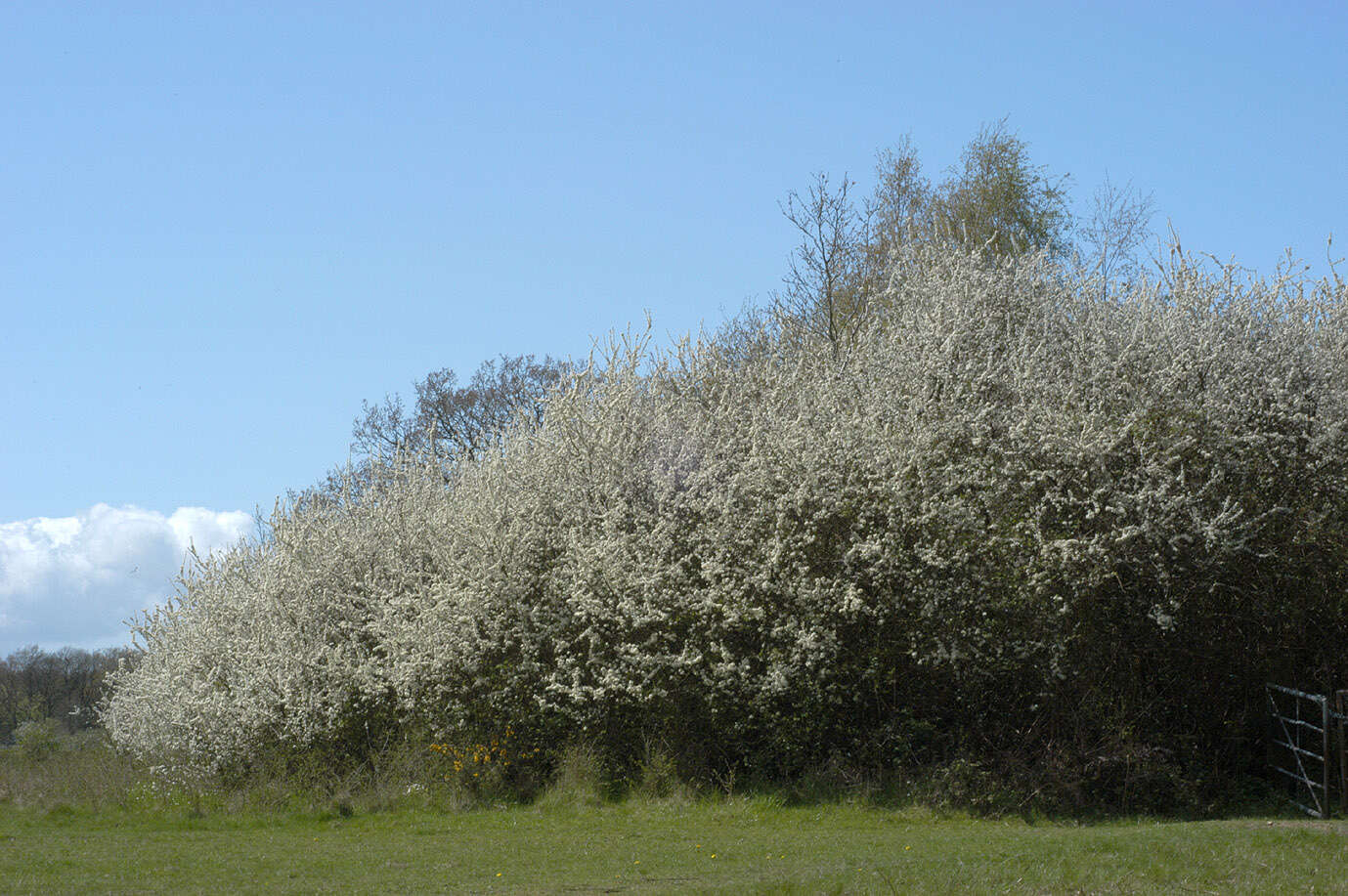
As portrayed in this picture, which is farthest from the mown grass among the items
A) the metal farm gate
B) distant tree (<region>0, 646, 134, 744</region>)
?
distant tree (<region>0, 646, 134, 744</region>)

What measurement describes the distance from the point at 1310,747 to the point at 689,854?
8008mm

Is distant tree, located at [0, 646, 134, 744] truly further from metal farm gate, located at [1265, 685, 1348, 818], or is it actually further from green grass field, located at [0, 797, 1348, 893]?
metal farm gate, located at [1265, 685, 1348, 818]

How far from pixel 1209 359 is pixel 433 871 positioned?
1133 cm

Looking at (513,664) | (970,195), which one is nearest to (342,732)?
(513,664)

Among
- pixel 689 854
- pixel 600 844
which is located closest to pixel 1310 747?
pixel 689 854

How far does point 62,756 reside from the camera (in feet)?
85.1

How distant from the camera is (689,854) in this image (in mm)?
11562

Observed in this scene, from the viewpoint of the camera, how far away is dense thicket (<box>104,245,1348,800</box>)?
14391mm

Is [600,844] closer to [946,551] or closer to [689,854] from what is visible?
[689,854]

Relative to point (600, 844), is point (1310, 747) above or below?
above

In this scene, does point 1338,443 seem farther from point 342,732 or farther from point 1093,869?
point 342,732

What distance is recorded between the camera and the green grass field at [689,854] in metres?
9.66

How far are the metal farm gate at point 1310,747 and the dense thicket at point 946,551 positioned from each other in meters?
0.40

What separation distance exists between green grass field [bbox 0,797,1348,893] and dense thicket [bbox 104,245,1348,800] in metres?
1.48
